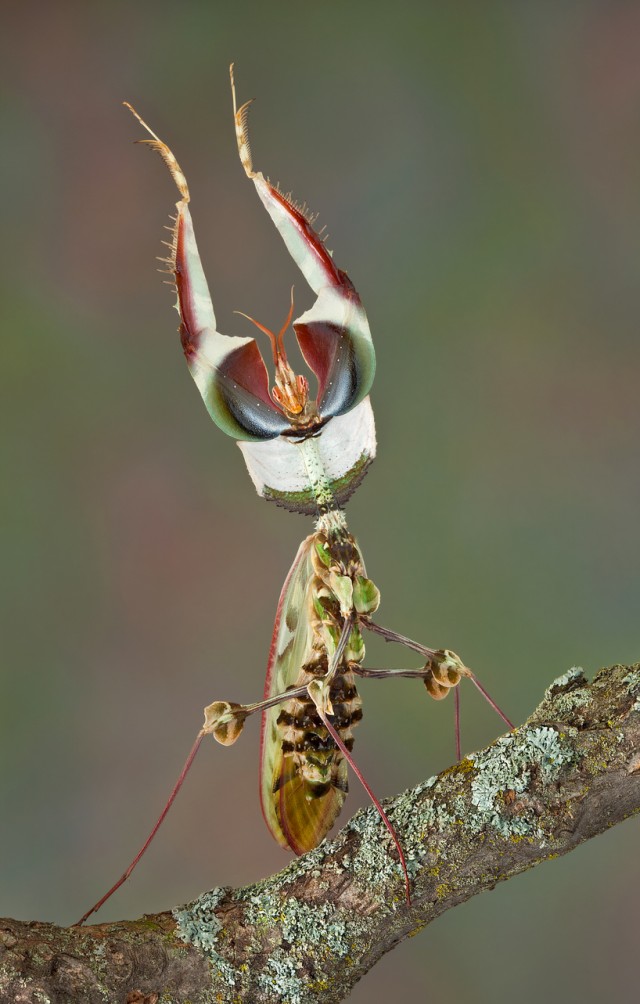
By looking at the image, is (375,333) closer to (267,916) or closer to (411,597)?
(411,597)

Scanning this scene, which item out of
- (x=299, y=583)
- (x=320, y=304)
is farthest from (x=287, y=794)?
(x=320, y=304)

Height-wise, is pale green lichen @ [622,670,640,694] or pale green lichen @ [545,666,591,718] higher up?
pale green lichen @ [545,666,591,718]

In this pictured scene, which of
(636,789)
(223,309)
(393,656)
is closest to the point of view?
(636,789)

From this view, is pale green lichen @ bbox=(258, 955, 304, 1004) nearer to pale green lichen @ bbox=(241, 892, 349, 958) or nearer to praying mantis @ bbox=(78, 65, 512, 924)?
pale green lichen @ bbox=(241, 892, 349, 958)

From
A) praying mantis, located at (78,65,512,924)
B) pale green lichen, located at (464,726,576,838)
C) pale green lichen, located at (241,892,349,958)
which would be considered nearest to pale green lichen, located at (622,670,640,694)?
pale green lichen, located at (464,726,576,838)

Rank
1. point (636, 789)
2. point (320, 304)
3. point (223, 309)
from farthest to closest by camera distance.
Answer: point (223, 309), point (320, 304), point (636, 789)

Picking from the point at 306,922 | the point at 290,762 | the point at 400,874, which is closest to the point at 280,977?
the point at 306,922
